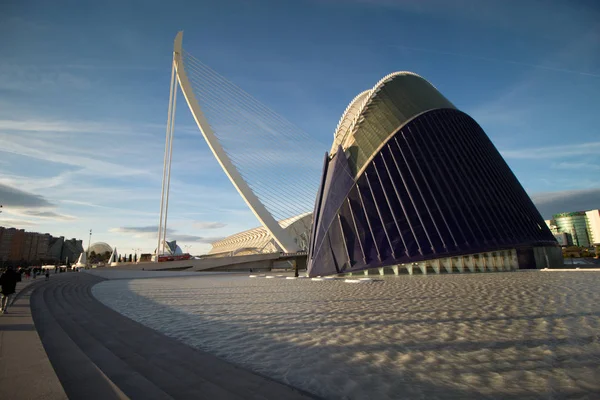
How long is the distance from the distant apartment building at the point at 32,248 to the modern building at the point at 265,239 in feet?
278

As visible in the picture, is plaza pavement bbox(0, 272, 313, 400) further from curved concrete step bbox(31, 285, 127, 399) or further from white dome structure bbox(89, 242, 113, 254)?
white dome structure bbox(89, 242, 113, 254)

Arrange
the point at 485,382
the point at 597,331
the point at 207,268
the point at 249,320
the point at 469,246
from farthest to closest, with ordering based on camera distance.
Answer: the point at 207,268, the point at 469,246, the point at 249,320, the point at 597,331, the point at 485,382

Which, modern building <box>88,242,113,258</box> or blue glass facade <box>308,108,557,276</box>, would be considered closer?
blue glass facade <box>308,108,557,276</box>

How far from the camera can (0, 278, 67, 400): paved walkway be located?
3455mm

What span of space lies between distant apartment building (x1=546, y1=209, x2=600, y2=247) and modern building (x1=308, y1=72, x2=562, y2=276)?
13855 cm

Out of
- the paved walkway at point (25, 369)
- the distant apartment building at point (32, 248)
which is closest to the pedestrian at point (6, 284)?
the paved walkway at point (25, 369)

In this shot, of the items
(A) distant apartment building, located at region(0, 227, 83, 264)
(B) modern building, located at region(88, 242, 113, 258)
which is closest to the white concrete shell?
(A) distant apartment building, located at region(0, 227, 83, 264)

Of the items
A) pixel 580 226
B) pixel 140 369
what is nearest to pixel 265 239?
pixel 140 369

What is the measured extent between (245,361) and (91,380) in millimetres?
2020

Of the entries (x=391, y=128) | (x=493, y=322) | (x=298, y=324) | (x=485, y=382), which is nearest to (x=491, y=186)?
(x=391, y=128)

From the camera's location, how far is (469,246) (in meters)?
21.7

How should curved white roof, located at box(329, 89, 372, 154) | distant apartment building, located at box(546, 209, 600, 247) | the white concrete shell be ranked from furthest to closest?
distant apartment building, located at box(546, 209, 600, 247) < curved white roof, located at box(329, 89, 372, 154) < the white concrete shell

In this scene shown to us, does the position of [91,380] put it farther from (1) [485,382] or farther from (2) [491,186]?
(2) [491,186]

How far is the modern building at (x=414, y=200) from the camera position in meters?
21.8
